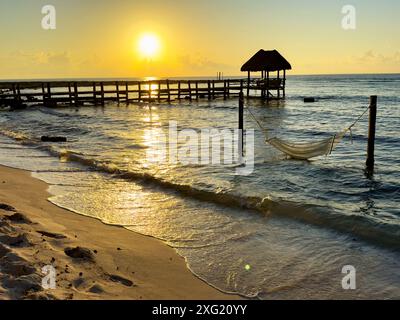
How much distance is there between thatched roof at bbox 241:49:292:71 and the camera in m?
38.4

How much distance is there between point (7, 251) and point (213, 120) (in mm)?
24169

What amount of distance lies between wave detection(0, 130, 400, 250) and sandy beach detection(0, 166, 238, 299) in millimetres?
2900

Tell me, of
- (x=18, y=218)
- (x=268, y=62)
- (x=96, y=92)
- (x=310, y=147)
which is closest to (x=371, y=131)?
(x=310, y=147)

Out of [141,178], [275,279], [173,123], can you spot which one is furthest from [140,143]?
[275,279]

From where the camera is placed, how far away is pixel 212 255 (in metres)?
6.01

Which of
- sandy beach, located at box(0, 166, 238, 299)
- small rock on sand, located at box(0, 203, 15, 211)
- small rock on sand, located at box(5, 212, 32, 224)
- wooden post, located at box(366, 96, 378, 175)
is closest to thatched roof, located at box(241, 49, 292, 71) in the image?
wooden post, located at box(366, 96, 378, 175)

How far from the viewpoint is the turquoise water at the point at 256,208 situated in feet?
17.9

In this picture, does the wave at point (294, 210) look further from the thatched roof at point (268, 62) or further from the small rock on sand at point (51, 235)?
the thatched roof at point (268, 62)

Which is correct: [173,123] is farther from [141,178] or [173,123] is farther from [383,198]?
[383,198]

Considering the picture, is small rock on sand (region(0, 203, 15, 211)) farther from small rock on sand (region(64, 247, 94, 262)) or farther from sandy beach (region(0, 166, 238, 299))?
small rock on sand (region(64, 247, 94, 262))

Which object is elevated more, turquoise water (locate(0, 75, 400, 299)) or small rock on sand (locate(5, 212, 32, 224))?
small rock on sand (locate(5, 212, 32, 224))

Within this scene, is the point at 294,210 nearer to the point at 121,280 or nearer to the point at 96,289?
the point at 121,280

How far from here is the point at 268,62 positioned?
38.4m

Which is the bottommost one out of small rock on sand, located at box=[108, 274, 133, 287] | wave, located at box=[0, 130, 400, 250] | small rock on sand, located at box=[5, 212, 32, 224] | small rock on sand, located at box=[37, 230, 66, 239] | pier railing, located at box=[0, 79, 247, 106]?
wave, located at box=[0, 130, 400, 250]
